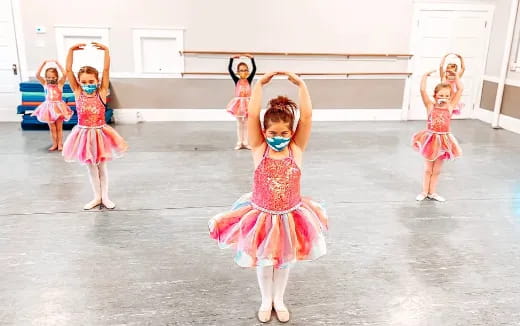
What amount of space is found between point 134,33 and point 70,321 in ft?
18.7

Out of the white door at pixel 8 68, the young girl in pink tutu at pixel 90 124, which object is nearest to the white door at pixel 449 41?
the young girl in pink tutu at pixel 90 124

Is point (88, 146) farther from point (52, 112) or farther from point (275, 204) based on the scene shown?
point (52, 112)

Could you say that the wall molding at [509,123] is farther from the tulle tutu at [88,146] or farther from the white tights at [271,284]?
the tulle tutu at [88,146]

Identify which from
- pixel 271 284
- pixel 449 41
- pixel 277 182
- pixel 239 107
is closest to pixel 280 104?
pixel 277 182

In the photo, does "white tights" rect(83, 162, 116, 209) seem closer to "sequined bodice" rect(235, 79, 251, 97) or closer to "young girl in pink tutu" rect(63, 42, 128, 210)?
"young girl in pink tutu" rect(63, 42, 128, 210)

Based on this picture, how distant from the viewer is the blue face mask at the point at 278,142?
80.2 inches

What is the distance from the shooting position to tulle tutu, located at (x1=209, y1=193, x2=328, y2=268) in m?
2.06

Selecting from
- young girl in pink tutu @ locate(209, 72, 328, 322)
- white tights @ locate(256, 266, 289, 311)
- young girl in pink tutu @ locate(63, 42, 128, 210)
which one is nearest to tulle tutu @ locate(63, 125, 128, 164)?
young girl in pink tutu @ locate(63, 42, 128, 210)

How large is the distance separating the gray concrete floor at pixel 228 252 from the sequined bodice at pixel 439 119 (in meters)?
0.70

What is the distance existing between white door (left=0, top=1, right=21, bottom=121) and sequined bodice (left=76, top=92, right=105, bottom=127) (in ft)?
15.2

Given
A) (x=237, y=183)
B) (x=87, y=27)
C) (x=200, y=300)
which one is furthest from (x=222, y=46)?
(x=200, y=300)

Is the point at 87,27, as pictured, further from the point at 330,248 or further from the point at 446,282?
the point at 446,282

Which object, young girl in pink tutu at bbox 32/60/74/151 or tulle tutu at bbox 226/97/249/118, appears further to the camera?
tulle tutu at bbox 226/97/249/118

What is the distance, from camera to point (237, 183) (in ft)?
14.6
